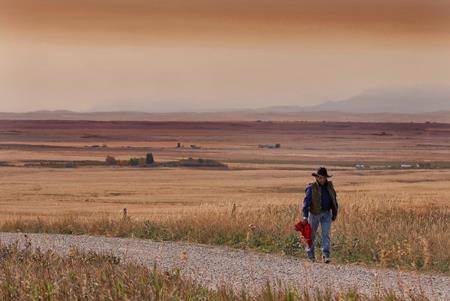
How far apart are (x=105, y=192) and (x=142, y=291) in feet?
143

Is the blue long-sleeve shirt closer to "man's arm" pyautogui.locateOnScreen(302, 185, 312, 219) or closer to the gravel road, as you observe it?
"man's arm" pyautogui.locateOnScreen(302, 185, 312, 219)

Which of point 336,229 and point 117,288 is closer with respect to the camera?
point 117,288

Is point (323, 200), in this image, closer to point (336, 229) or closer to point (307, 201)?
point (307, 201)

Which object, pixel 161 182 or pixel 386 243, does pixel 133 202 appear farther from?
pixel 386 243

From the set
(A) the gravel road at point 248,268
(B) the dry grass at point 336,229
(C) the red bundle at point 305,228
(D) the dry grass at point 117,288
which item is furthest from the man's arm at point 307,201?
(D) the dry grass at point 117,288

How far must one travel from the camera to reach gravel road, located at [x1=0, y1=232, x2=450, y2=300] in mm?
19078

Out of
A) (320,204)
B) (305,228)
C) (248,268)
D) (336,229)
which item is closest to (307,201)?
(320,204)

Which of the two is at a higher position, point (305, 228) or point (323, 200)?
point (323, 200)

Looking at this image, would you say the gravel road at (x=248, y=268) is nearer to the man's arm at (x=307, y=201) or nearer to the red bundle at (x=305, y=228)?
the red bundle at (x=305, y=228)

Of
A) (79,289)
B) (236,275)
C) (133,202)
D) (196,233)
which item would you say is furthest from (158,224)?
(133,202)

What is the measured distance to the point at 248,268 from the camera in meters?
21.6

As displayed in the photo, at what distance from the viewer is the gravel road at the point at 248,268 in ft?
Answer: 62.6

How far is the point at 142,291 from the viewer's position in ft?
43.7

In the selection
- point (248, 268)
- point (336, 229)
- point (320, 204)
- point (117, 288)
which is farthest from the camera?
point (336, 229)
